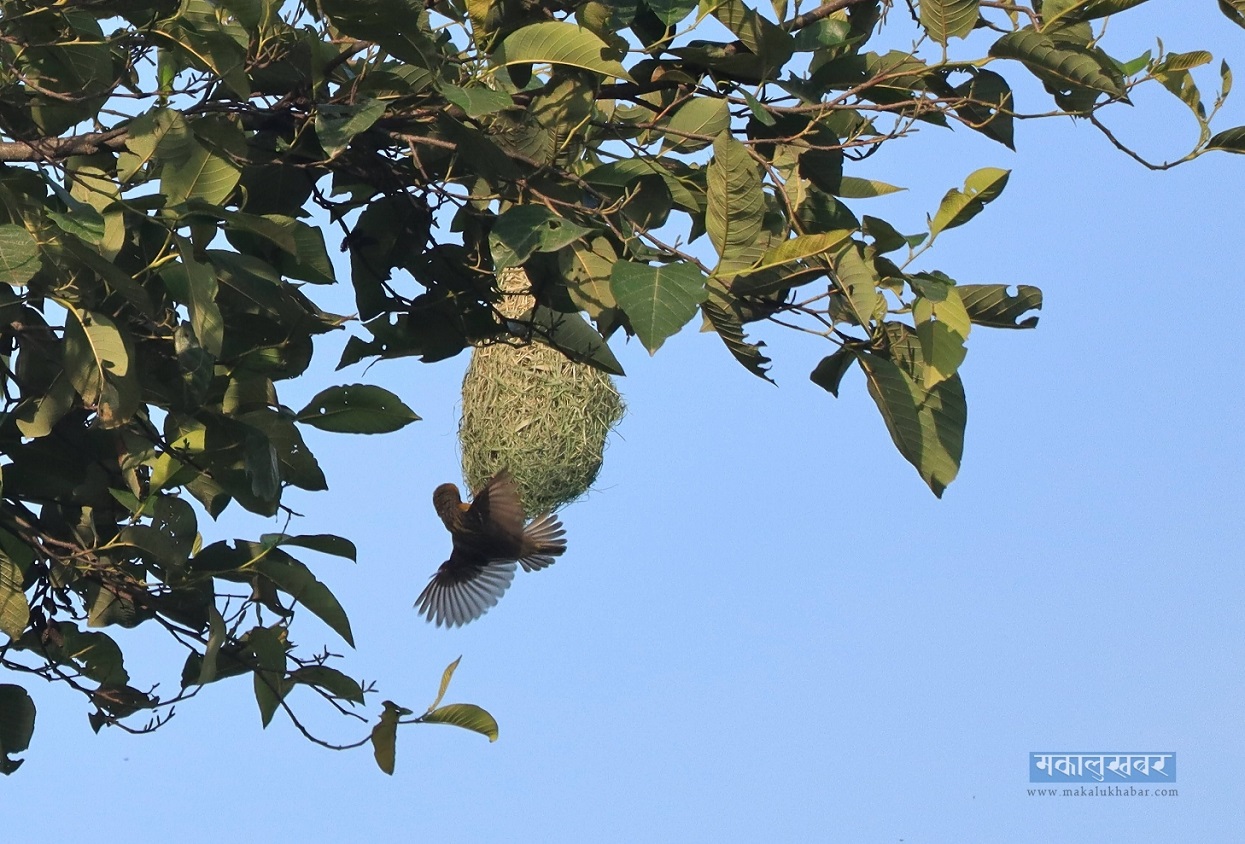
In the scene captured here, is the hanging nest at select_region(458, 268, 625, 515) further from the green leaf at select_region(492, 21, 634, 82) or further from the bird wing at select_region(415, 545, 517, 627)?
the green leaf at select_region(492, 21, 634, 82)

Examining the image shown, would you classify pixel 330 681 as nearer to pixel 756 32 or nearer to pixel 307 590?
pixel 307 590

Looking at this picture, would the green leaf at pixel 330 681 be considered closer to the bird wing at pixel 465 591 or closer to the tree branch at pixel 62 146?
the tree branch at pixel 62 146

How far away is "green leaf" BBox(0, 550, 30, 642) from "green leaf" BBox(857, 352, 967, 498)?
89 centimetres

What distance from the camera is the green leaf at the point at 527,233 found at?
122cm

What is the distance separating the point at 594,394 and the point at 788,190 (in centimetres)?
225

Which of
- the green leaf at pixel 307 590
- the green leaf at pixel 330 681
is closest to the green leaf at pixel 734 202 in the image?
the green leaf at pixel 307 590

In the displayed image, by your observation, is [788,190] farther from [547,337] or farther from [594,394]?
[594,394]

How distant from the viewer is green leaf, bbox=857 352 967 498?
1229 mm

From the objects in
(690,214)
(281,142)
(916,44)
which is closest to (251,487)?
(281,142)

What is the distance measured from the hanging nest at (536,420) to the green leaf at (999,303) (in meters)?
2.20

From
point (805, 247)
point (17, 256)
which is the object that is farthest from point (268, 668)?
point (805, 247)

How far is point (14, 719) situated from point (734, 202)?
40.1 inches

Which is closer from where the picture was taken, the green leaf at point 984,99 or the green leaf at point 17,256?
the green leaf at point 17,256

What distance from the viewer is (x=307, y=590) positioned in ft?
5.13
